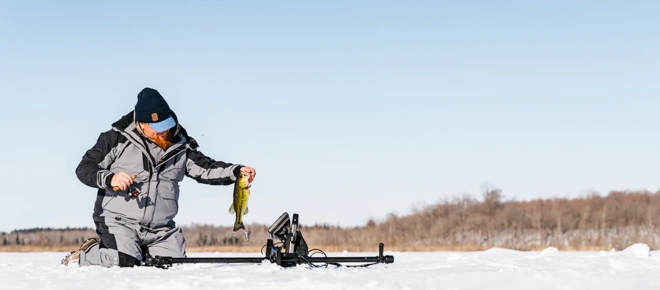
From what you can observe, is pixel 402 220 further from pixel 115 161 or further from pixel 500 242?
pixel 115 161

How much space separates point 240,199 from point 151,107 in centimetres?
107

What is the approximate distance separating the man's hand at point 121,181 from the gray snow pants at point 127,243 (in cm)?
47

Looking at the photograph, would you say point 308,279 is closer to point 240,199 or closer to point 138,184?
point 240,199

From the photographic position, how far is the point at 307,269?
5.46m

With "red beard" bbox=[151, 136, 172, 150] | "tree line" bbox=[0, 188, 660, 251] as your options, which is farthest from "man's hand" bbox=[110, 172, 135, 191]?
"tree line" bbox=[0, 188, 660, 251]

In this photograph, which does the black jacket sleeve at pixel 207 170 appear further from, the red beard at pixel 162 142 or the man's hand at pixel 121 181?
the man's hand at pixel 121 181

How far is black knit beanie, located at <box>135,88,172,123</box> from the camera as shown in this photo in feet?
20.0

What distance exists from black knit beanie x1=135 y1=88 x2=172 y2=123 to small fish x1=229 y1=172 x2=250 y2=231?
33.2 inches

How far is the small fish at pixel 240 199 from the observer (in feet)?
19.7

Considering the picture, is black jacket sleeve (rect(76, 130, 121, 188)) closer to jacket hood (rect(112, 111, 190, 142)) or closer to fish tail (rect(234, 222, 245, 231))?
jacket hood (rect(112, 111, 190, 142))

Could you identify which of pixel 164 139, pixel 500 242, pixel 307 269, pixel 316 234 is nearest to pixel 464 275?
pixel 307 269

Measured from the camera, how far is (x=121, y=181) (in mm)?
5715

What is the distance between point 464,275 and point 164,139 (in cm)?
290

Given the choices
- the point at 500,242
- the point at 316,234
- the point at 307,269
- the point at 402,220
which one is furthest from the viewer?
the point at 402,220
